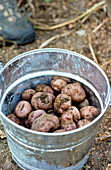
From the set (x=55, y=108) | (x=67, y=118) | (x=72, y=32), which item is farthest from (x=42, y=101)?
(x=72, y=32)

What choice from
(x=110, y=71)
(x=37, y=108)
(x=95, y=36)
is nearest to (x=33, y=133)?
(x=37, y=108)

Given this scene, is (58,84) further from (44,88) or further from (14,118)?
(14,118)

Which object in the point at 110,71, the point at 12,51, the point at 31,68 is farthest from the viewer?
the point at 12,51

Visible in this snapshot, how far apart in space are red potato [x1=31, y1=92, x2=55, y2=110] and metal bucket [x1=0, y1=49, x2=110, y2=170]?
0.52ft

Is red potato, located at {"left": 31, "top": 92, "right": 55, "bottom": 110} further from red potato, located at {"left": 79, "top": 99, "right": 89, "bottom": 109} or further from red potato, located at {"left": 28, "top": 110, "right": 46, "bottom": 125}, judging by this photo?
red potato, located at {"left": 79, "top": 99, "right": 89, "bottom": 109}

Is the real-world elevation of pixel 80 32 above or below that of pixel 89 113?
above

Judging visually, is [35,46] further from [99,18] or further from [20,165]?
[20,165]

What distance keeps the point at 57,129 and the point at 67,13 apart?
5.71 feet

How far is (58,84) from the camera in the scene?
52.2 inches

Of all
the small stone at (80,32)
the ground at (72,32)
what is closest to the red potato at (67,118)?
the ground at (72,32)

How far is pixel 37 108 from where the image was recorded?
4.02ft

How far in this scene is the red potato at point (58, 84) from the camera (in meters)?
1.33

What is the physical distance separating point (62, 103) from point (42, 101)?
0.12m

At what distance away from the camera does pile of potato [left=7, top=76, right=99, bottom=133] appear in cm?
107
